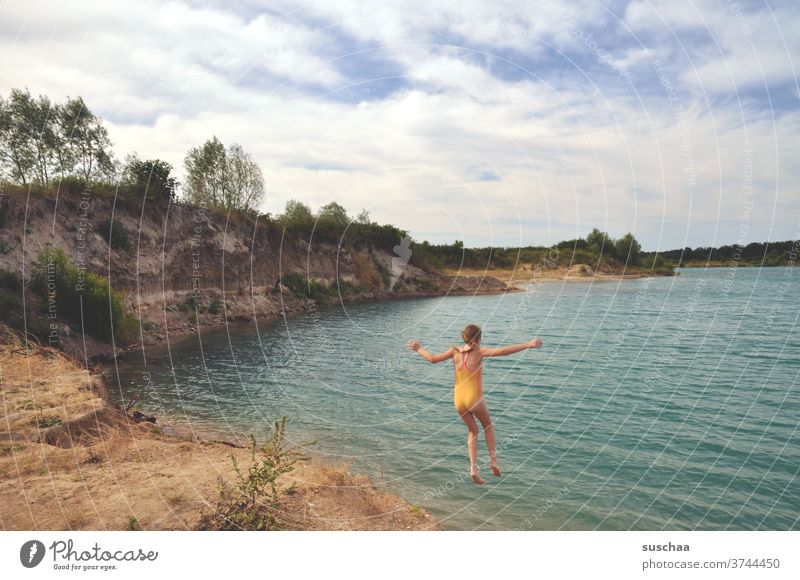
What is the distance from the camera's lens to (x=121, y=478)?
10633 millimetres

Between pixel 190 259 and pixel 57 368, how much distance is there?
1205 inches

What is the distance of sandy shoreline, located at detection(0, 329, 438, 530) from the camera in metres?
8.92

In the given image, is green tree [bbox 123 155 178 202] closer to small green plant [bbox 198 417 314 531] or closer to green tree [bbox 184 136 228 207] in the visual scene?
green tree [bbox 184 136 228 207]

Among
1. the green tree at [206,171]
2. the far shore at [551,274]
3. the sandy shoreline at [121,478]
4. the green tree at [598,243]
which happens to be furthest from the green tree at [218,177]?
the green tree at [598,243]

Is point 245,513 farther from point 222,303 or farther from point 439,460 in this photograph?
point 222,303

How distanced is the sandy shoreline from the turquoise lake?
1938mm

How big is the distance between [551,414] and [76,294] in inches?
1135

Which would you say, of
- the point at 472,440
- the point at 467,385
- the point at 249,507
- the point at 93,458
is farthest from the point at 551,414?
the point at 93,458

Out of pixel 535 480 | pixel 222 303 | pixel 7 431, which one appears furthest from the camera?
pixel 222 303

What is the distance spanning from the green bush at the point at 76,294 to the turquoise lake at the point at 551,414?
3.09m

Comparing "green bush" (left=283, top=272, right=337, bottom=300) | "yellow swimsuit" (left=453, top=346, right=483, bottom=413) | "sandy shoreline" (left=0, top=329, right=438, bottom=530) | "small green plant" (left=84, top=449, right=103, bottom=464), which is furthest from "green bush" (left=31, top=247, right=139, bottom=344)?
"green bush" (left=283, top=272, right=337, bottom=300)

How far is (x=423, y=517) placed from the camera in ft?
35.5

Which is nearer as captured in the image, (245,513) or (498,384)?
(245,513)

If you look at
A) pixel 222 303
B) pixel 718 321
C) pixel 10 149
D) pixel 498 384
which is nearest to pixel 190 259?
pixel 222 303
